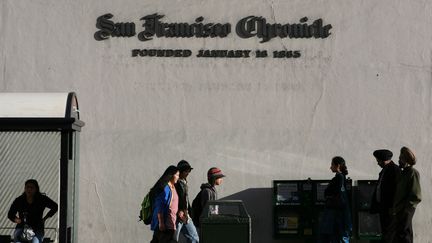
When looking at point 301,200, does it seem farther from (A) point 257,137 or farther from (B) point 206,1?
(B) point 206,1

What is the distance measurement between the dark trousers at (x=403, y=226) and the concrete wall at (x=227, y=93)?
7.93 feet

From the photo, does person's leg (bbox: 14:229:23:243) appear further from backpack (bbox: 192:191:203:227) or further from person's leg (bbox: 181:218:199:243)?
backpack (bbox: 192:191:203:227)

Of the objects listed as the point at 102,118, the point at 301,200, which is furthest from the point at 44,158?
the point at 301,200

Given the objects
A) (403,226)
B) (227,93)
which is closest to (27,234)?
(227,93)

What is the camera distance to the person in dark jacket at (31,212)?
1082 cm

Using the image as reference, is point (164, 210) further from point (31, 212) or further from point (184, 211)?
point (31, 212)

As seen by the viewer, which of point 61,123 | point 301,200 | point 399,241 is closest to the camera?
point 61,123

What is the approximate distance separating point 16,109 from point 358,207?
561 centimetres

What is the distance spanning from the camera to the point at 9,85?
44.6 feet

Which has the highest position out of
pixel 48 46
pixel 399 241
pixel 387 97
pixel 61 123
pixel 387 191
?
pixel 48 46

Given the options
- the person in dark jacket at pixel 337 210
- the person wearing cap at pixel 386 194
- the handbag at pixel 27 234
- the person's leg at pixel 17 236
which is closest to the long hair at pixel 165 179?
the handbag at pixel 27 234

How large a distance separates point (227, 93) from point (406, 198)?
12.4 ft

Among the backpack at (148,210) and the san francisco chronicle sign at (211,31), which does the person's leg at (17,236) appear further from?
the san francisco chronicle sign at (211,31)

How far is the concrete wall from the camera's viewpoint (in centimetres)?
1360
